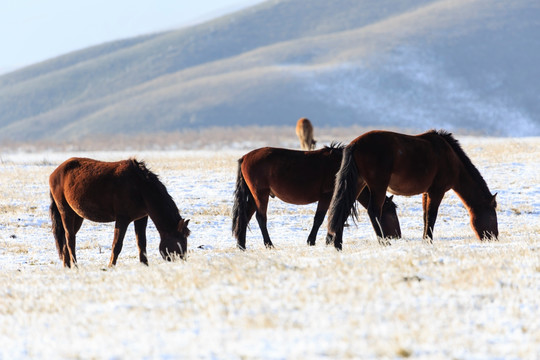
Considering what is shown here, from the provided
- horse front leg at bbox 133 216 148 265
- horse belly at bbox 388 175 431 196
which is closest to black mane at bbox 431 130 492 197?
horse belly at bbox 388 175 431 196

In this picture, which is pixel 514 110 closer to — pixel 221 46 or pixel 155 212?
pixel 221 46

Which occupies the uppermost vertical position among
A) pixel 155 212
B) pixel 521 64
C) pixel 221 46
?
pixel 221 46

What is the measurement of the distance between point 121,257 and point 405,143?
5028 mm

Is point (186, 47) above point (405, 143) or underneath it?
above

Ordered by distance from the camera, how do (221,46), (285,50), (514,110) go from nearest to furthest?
1. (514,110)
2. (285,50)
3. (221,46)

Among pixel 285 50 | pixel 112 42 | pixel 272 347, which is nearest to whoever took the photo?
pixel 272 347

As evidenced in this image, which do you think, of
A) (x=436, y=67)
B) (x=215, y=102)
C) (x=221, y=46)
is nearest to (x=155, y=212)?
(x=215, y=102)

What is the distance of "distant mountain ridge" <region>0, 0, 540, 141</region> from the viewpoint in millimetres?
130375

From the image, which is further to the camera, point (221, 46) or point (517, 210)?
point (221, 46)

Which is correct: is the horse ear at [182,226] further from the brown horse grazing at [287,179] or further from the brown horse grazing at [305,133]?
the brown horse grazing at [305,133]

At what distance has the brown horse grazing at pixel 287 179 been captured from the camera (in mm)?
11961

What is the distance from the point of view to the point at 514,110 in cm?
13038

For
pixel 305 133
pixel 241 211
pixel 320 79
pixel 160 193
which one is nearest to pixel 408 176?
pixel 241 211

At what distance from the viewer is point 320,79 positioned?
13950cm
